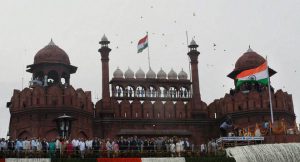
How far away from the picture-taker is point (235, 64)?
48875 millimetres

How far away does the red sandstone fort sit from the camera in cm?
4116

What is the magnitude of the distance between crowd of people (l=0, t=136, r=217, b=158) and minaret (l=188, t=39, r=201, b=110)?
905cm

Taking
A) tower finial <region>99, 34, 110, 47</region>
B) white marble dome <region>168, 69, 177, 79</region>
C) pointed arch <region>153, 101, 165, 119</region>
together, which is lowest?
pointed arch <region>153, 101, 165, 119</region>

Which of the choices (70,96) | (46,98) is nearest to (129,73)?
(70,96)

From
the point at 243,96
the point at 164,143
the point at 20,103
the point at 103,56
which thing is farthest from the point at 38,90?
the point at 243,96

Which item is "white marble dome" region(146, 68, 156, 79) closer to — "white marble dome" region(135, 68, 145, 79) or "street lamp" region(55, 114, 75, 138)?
"white marble dome" region(135, 68, 145, 79)

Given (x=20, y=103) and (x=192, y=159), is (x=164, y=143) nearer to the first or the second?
(x=192, y=159)

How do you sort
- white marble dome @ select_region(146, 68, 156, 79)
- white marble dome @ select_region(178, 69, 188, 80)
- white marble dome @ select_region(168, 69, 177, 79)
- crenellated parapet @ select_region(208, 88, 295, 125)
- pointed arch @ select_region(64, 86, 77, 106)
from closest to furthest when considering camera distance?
pointed arch @ select_region(64, 86, 77, 106)
crenellated parapet @ select_region(208, 88, 295, 125)
white marble dome @ select_region(146, 68, 156, 79)
white marble dome @ select_region(168, 69, 177, 79)
white marble dome @ select_region(178, 69, 188, 80)

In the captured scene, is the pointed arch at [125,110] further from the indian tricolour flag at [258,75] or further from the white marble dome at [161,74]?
the indian tricolour flag at [258,75]

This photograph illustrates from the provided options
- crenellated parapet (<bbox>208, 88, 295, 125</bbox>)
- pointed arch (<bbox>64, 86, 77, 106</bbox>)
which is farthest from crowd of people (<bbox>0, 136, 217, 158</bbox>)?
crenellated parapet (<bbox>208, 88, 295, 125</bbox>)

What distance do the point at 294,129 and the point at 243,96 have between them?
21.9ft

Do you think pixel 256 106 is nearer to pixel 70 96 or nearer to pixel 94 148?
pixel 70 96

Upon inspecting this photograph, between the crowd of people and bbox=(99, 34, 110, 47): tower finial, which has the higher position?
bbox=(99, 34, 110, 47): tower finial

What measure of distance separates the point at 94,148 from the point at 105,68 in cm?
1174
